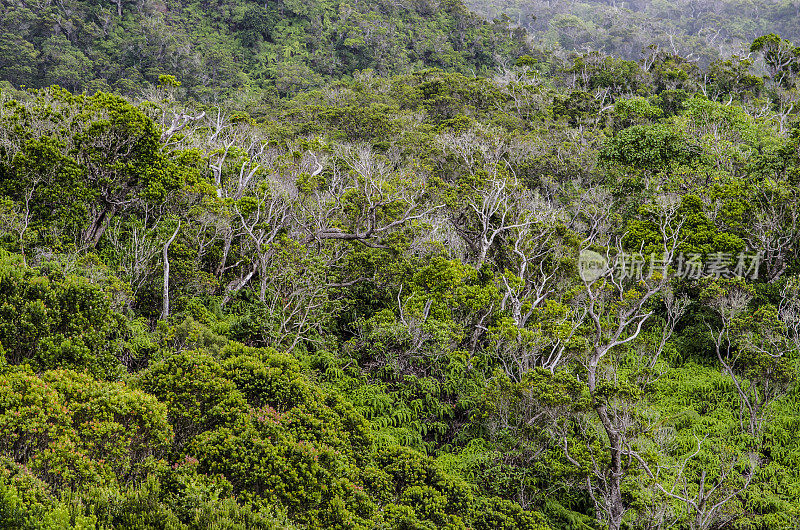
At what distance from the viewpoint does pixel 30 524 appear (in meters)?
5.18

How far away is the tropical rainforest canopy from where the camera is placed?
738 centimetres

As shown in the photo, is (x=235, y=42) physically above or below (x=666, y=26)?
below

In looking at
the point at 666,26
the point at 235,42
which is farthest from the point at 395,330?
the point at 666,26

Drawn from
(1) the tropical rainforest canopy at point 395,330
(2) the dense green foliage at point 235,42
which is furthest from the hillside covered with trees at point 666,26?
(1) the tropical rainforest canopy at point 395,330

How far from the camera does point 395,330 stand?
45.3 ft

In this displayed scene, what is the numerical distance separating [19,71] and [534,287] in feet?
145

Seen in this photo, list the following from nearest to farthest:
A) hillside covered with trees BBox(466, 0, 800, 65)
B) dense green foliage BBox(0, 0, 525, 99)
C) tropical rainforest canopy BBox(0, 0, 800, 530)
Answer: tropical rainforest canopy BBox(0, 0, 800, 530) < dense green foliage BBox(0, 0, 525, 99) < hillside covered with trees BBox(466, 0, 800, 65)

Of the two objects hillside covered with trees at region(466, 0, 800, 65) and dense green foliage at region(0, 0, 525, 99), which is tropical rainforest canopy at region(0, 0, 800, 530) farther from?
hillside covered with trees at region(466, 0, 800, 65)

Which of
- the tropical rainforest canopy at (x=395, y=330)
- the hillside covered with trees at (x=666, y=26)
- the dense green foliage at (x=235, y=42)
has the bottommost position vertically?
the tropical rainforest canopy at (x=395, y=330)

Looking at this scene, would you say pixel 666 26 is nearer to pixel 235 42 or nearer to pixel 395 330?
pixel 235 42

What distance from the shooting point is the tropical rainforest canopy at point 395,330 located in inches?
290

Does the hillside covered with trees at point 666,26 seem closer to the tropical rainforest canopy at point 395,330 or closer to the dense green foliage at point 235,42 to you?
the dense green foliage at point 235,42

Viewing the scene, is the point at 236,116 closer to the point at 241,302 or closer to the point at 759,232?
the point at 241,302

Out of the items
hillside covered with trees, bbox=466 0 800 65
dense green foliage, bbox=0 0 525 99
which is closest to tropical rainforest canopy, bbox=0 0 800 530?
dense green foliage, bbox=0 0 525 99
